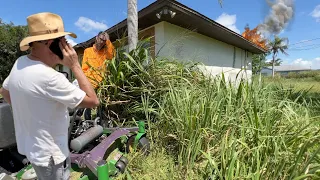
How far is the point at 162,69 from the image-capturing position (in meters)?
3.45

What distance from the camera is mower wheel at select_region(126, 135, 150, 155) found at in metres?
2.68

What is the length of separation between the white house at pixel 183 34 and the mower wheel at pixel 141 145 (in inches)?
61.3

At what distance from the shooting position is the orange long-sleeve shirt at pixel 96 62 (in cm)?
340

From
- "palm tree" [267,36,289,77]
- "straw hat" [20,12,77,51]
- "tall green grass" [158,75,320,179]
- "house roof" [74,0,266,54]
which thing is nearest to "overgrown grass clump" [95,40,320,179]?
"tall green grass" [158,75,320,179]

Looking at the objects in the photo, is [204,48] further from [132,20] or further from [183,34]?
[132,20]

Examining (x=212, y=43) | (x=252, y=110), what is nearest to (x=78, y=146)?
(x=252, y=110)

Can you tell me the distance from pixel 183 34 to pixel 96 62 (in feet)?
7.68

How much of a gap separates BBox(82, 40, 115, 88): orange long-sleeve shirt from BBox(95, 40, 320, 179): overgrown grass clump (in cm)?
14

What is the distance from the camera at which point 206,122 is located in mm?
2471

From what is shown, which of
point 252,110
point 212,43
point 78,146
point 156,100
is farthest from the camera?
point 212,43

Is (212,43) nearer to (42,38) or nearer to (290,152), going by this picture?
(290,152)

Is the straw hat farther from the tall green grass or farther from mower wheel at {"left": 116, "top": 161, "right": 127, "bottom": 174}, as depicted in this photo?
the tall green grass

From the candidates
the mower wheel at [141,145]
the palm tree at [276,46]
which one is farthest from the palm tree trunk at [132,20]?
the palm tree at [276,46]

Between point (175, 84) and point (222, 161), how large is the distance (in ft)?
5.05
